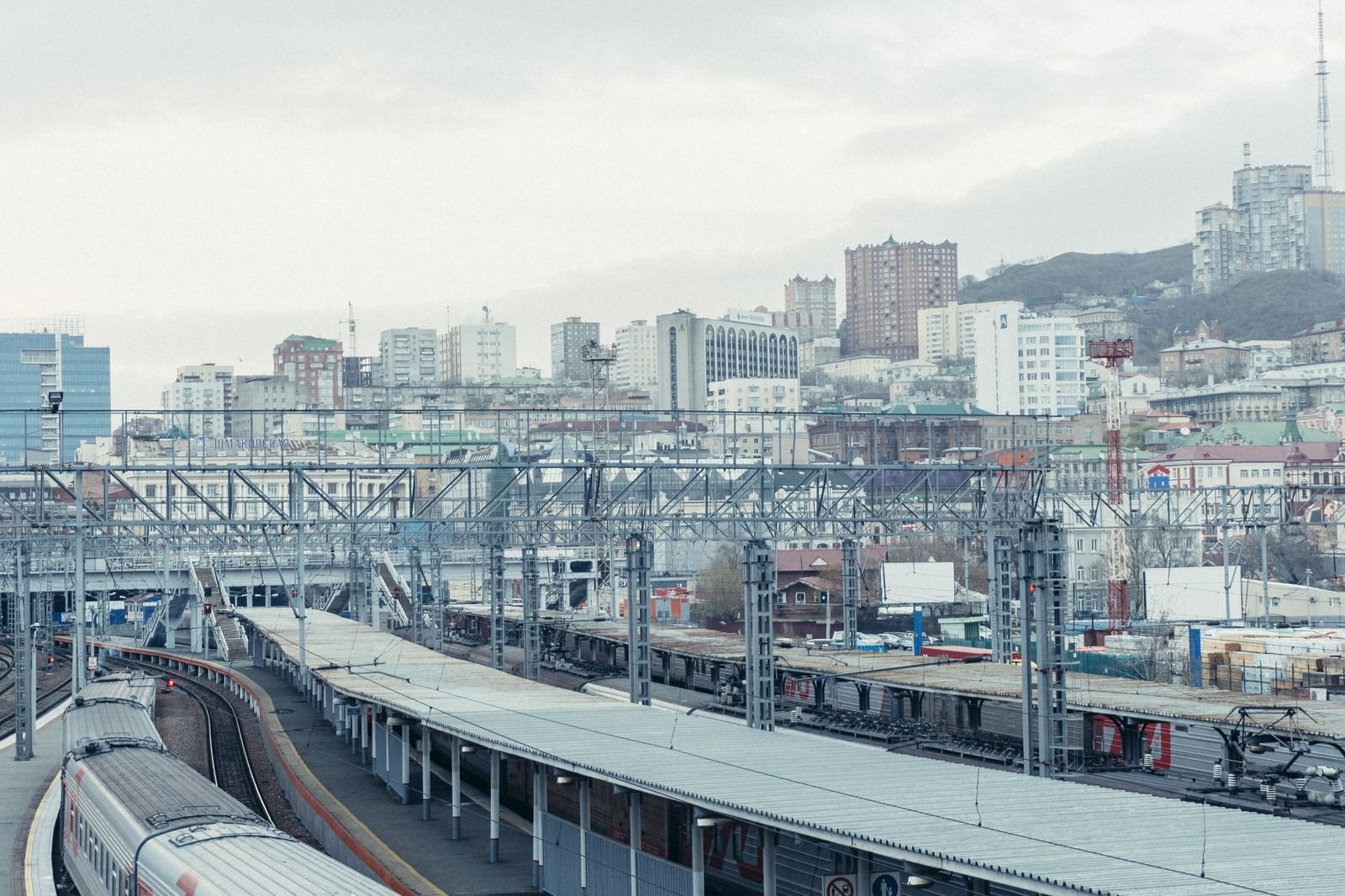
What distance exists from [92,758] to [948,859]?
1524cm

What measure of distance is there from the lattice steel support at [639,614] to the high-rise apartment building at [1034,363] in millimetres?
124750

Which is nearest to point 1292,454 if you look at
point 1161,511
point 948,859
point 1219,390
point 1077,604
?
point 1161,511

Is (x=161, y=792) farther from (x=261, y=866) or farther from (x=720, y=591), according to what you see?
(x=720, y=591)

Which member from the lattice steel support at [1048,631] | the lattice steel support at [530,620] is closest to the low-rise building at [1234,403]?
the lattice steel support at [530,620]

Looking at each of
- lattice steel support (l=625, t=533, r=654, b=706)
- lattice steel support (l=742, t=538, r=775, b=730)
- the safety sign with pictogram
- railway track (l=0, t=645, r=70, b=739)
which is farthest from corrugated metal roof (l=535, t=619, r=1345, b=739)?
railway track (l=0, t=645, r=70, b=739)

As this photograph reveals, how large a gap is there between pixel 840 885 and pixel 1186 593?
180 feet

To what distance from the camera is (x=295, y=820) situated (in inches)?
1067

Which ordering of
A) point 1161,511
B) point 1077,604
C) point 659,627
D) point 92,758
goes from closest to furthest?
point 92,758 < point 659,627 < point 1077,604 < point 1161,511

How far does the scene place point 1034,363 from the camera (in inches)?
6038

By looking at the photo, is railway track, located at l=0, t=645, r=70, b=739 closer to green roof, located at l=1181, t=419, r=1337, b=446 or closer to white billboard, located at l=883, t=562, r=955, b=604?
white billboard, located at l=883, t=562, r=955, b=604

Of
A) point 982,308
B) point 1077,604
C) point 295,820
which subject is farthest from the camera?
point 982,308

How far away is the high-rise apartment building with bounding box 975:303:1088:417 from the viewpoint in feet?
500

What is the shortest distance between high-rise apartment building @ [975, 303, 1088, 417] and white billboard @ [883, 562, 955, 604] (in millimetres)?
81902

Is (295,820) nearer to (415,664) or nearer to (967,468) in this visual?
(415,664)
